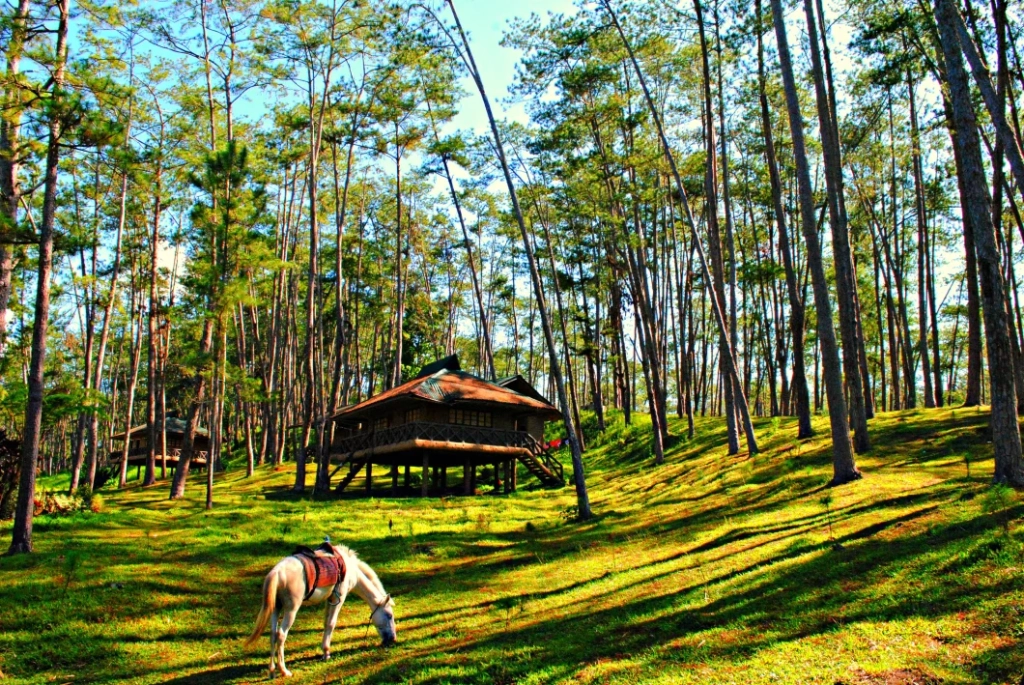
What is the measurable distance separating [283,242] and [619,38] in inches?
796

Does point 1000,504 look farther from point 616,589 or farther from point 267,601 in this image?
point 267,601

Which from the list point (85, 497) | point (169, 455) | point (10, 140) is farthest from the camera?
point (169, 455)

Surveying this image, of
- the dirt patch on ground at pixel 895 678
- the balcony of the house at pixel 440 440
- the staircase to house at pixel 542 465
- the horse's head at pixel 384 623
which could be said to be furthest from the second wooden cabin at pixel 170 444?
the dirt patch on ground at pixel 895 678

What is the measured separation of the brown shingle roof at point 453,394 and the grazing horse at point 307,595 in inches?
645

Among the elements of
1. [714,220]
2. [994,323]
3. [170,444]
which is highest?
[714,220]

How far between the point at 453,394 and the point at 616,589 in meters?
16.5

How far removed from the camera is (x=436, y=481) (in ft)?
99.2

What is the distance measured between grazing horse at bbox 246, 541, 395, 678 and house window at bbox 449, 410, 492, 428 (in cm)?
1861

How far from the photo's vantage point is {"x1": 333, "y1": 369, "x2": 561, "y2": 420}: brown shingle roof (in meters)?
24.9

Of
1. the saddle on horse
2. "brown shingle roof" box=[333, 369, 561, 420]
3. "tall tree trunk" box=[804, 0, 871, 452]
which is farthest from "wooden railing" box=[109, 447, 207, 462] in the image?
the saddle on horse

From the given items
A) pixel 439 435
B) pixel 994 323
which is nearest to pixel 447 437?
pixel 439 435

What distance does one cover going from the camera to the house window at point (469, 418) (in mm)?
26781

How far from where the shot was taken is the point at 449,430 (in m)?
25.4

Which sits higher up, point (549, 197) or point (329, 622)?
point (549, 197)
